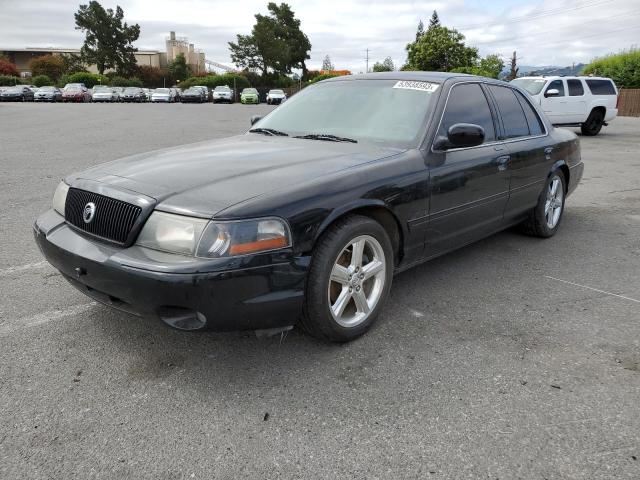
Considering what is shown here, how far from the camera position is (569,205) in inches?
271

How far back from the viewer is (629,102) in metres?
29.8

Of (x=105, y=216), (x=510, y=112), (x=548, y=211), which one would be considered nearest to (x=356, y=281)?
(x=105, y=216)

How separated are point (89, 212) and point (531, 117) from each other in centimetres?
391

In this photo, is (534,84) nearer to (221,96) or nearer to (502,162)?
(502,162)

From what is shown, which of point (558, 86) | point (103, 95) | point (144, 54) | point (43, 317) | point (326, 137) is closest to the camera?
A: point (43, 317)

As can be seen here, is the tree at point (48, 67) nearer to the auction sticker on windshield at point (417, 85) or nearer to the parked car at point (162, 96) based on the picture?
the parked car at point (162, 96)

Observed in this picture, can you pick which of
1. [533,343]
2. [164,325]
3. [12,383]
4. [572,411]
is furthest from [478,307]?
[12,383]

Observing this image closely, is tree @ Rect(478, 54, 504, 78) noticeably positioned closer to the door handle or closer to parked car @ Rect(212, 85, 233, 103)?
parked car @ Rect(212, 85, 233, 103)

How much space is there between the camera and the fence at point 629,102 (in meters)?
29.5

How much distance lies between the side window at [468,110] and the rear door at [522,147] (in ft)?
0.71

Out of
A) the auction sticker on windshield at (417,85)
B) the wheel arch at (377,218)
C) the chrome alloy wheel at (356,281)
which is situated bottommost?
the chrome alloy wheel at (356,281)

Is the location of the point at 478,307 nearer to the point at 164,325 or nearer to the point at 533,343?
the point at 533,343

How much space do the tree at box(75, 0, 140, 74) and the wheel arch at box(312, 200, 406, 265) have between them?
285 feet

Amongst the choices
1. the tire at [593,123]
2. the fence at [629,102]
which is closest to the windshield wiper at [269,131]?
the tire at [593,123]
